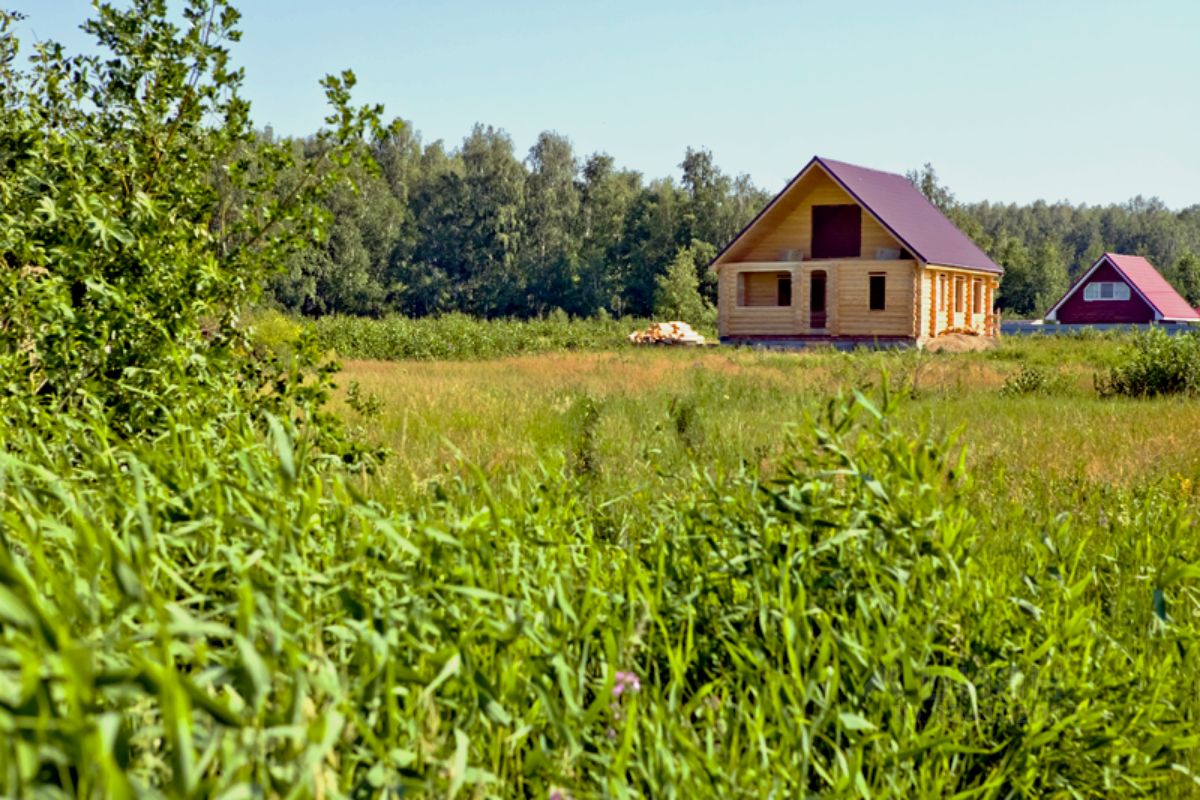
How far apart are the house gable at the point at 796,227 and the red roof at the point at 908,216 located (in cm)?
54

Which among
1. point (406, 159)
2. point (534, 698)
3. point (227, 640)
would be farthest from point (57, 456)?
point (406, 159)

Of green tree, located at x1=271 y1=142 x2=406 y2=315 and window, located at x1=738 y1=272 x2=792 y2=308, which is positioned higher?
green tree, located at x1=271 y1=142 x2=406 y2=315

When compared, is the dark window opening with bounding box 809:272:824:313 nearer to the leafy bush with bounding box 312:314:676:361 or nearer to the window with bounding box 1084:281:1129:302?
the leafy bush with bounding box 312:314:676:361

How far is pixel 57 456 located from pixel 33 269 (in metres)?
2.19

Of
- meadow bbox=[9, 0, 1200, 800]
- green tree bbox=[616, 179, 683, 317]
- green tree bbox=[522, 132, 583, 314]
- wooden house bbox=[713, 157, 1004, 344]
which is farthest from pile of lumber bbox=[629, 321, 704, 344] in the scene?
green tree bbox=[522, 132, 583, 314]

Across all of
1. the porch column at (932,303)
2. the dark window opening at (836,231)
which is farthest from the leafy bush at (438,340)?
the porch column at (932,303)

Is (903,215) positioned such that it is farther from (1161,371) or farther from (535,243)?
(535,243)

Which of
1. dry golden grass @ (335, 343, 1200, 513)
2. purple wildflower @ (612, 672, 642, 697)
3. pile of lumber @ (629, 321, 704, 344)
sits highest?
pile of lumber @ (629, 321, 704, 344)

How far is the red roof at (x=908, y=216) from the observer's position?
109 feet

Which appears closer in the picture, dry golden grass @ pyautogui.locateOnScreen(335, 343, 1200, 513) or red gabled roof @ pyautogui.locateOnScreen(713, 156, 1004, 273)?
dry golden grass @ pyautogui.locateOnScreen(335, 343, 1200, 513)

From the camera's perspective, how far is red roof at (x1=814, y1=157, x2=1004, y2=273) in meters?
33.3

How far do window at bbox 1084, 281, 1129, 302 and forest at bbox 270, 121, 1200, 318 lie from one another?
21.9 metres

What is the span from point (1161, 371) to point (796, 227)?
22.9m

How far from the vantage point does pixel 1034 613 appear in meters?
2.88
